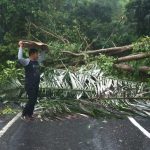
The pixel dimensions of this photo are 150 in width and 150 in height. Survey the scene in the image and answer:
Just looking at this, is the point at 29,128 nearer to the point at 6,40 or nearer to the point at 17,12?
the point at 6,40

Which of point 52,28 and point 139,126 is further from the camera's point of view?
point 52,28

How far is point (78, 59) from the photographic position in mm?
18000

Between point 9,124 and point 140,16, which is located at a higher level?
point 140,16

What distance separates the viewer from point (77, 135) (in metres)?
9.53

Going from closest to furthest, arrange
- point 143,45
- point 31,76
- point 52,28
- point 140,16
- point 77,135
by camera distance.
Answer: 1. point 77,135
2. point 31,76
3. point 143,45
4. point 52,28
5. point 140,16

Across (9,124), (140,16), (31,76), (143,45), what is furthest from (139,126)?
(140,16)

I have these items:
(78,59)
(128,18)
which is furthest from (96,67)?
(128,18)

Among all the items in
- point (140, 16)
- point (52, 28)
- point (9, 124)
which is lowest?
point (9, 124)

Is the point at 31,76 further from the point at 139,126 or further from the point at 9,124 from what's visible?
the point at 139,126

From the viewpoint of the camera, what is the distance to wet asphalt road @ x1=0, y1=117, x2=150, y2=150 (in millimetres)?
8445

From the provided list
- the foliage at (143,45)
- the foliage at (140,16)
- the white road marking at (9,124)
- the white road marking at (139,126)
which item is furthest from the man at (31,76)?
the foliage at (140,16)

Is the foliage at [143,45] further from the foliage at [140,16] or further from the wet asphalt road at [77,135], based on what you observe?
the foliage at [140,16]

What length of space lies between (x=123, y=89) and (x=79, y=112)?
218 cm

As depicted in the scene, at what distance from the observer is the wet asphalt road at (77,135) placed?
8.45 meters
